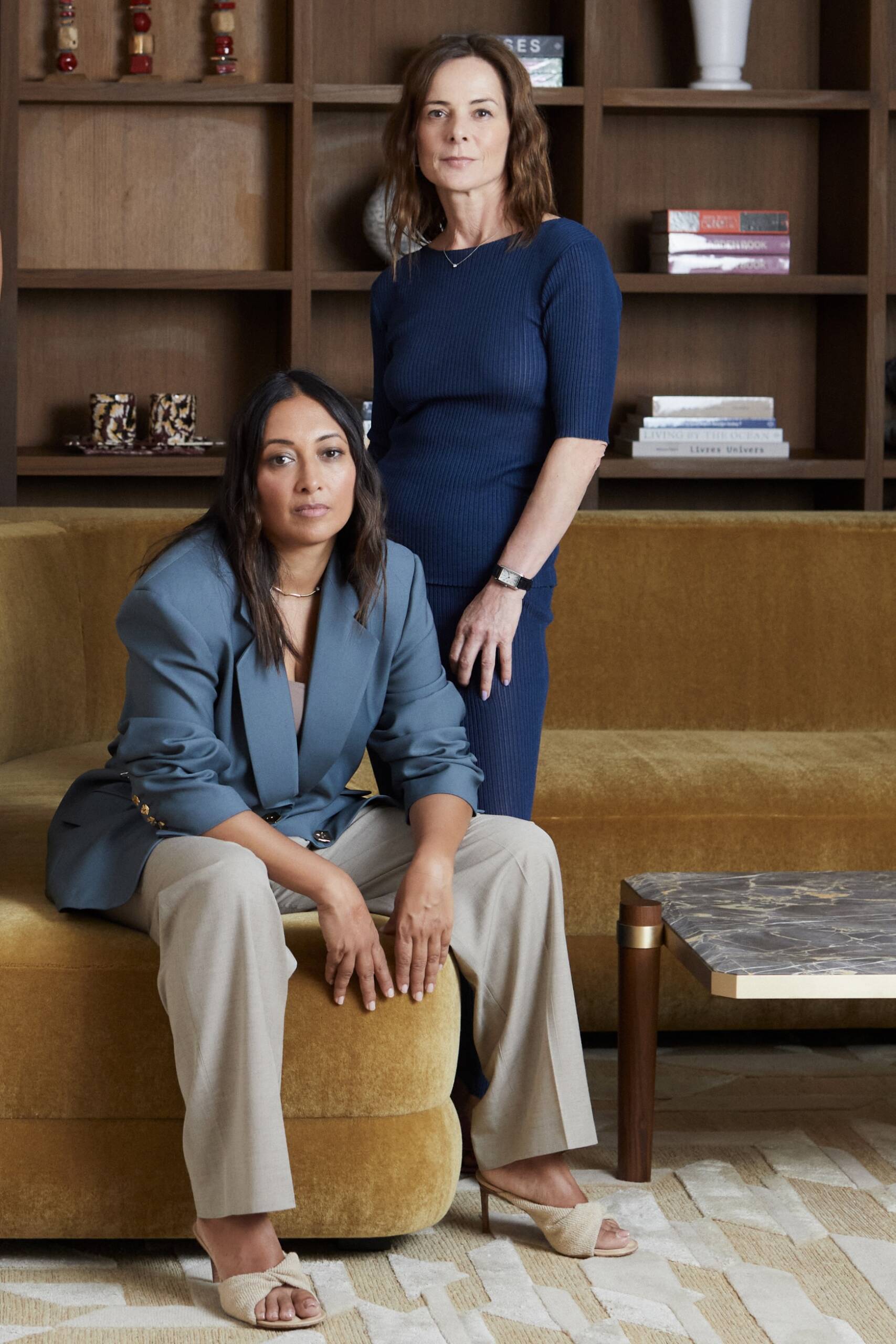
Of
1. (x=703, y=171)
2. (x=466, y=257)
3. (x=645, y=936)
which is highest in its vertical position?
(x=703, y=171)

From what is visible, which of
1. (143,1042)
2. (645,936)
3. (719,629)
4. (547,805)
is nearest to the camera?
(143,1042)

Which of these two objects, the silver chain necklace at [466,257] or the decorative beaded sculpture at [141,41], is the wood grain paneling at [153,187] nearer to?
the decorative beaded sculpture at [141,41]

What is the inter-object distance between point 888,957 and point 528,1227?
533 millimetres

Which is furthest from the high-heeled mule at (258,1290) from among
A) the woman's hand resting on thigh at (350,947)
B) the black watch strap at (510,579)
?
the black watch strap at (510,579)

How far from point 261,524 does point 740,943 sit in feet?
2.43

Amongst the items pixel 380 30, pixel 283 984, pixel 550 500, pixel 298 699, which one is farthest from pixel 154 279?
pixel 283 984

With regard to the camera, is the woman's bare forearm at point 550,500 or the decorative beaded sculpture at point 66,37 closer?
the woman's bare forearm at point 550,500

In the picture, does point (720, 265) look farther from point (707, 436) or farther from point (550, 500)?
point (550, 500)

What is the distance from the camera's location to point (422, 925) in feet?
5.86

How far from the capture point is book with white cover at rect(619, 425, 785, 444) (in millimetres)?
3650

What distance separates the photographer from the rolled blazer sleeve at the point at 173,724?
5.85 ft

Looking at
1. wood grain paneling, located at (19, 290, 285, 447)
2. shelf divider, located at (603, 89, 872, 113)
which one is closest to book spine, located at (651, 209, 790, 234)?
shelf divider, located at (603, 89, 872, 113)

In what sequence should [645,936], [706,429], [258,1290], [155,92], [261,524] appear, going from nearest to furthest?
[258,1290]
[261,524]
[645,936]
[155,92]
[706,429]

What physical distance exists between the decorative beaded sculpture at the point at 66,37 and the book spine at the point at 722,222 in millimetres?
1343
